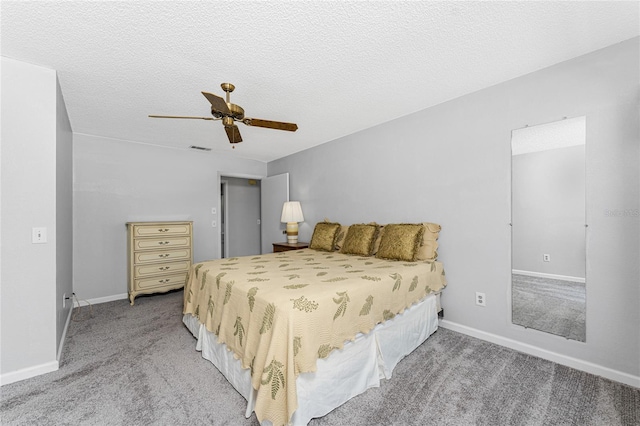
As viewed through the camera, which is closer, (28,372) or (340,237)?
(28,372)

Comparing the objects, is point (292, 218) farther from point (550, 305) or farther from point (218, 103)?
point (550, 305)

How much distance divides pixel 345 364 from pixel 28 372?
234 cm

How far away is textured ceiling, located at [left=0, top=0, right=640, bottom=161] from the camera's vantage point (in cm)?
161

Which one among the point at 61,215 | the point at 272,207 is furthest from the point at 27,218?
the point at 272,207

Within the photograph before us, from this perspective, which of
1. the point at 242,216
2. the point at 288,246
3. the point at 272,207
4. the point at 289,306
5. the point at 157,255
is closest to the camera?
the point at 289,306

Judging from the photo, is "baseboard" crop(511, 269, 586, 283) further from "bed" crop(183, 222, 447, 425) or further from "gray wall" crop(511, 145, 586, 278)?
"bed" crop(183, 222, 447, 425)

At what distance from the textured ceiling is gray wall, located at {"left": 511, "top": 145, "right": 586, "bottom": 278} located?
2.66ft

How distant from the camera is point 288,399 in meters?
1.38

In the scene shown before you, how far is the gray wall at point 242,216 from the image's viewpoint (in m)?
6.20

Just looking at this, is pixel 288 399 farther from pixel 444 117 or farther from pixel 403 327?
pixel 444 117

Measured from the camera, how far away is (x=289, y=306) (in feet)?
5.03

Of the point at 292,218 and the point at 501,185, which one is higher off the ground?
the point at 501,185

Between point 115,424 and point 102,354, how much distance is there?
1069 mm

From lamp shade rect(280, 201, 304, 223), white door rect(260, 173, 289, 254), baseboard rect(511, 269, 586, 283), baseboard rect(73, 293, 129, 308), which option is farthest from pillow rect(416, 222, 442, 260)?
baseboard rect(73, 293, 129, 308)
